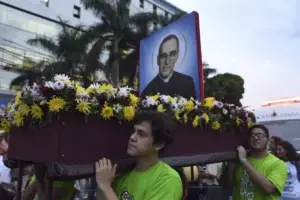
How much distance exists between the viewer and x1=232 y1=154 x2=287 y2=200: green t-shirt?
3494 mm

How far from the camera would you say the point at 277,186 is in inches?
136

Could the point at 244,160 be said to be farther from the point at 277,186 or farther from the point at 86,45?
the point at 86,45

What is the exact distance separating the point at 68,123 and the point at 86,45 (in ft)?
87.6

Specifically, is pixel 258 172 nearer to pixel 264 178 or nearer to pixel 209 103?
pixel 264 178

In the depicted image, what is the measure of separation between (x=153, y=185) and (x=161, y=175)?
0.07 metres

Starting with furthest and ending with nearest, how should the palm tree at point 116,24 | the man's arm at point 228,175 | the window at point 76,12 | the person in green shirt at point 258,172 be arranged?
the window at point 76,12 → the palm tree at point 116,24 → the man's arm at point 228,175 → the person in green shirt at point 258,172

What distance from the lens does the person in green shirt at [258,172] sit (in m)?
3.44

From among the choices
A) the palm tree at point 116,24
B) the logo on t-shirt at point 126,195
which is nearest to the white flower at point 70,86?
the logo on t-shirt at point 126,195

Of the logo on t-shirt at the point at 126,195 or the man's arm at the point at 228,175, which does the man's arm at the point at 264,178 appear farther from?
the logo on t-shirt at the point at 126,195

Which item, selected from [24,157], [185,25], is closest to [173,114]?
[24,157]

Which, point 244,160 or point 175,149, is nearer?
point 175,149

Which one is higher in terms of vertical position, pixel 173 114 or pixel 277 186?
pixel 173 114

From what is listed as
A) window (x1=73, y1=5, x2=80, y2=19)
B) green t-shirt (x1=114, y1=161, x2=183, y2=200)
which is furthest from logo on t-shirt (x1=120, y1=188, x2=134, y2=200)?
window (x1=73, y1=5, x2=80, y2=19)

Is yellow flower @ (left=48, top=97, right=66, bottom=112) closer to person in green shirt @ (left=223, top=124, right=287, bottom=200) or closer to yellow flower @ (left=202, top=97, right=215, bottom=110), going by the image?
yellow flower @ (left=202, top=97, right=215, bottom=110)
